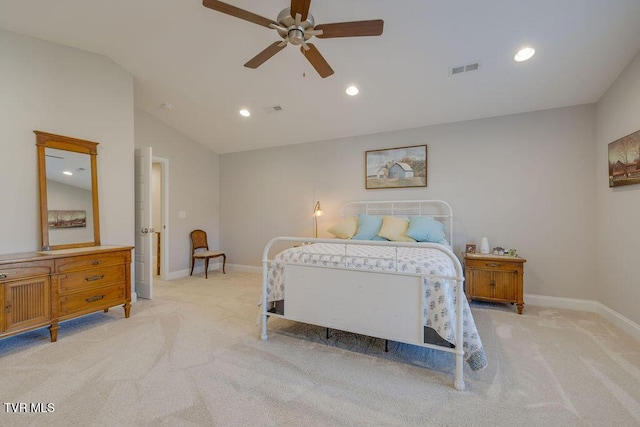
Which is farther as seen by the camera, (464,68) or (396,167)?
(396,167)

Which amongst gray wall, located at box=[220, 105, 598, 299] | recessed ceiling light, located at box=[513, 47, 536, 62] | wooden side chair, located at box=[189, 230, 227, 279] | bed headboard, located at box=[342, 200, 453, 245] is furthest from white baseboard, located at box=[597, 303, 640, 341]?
wooden side chair, located at box=[189, 230, 227, 279]

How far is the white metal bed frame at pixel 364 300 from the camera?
201cm

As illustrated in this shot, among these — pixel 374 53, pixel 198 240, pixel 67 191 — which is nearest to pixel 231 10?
pixel 374 53

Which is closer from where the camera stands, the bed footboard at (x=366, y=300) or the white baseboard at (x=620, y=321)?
the bed footboard at (x=366, y=300)

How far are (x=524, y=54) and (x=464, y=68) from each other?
0.54 meters

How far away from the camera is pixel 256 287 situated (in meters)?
4.57

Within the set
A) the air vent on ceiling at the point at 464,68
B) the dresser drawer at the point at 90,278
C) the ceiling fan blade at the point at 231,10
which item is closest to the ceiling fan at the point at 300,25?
the ceiling fan blade at the point at 231,10

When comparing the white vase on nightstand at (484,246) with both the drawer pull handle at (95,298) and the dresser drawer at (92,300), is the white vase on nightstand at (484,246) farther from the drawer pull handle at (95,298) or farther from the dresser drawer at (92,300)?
the drawer pull handle at (95,298)

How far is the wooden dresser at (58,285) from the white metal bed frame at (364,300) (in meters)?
1.80

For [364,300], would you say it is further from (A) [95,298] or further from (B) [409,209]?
(A) [95,298]

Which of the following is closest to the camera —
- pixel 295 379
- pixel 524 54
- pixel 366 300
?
pixel 295 379

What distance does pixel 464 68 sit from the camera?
3.11 m

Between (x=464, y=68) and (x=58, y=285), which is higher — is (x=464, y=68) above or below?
above

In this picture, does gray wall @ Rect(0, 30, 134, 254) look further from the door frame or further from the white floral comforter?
the white floral comforter
